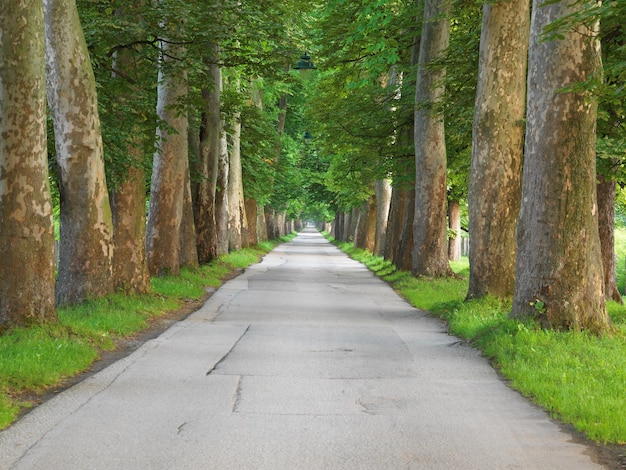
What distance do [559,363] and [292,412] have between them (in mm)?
3324

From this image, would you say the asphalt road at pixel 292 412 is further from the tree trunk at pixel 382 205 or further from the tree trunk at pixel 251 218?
the tree trunk at pixel 251 218

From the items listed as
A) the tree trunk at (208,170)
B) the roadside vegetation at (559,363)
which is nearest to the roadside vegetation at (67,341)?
the roadside vegetation at (559,363)

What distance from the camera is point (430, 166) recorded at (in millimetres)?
21797

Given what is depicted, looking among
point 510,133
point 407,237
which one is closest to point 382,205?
point 407,237

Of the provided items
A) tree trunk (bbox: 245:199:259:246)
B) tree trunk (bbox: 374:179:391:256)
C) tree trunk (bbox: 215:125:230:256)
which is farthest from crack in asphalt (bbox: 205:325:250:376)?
tree trunk (bbox: 245:199:259:246)

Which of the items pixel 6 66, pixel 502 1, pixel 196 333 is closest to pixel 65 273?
pixel 196 333

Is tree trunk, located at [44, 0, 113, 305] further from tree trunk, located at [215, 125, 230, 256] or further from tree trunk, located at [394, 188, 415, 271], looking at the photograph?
tree trunk, located at [215, 125, 230, 256]

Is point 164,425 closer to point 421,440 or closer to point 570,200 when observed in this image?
point 421,440

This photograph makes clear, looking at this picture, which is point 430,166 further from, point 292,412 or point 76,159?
point 292,412

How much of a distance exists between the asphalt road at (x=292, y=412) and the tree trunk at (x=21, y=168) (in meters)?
1.60

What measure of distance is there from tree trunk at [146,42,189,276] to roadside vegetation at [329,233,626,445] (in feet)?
26.8

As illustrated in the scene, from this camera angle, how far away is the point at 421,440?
5.87 meters

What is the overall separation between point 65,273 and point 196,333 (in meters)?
3.01

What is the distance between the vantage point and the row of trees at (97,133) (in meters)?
9.92
